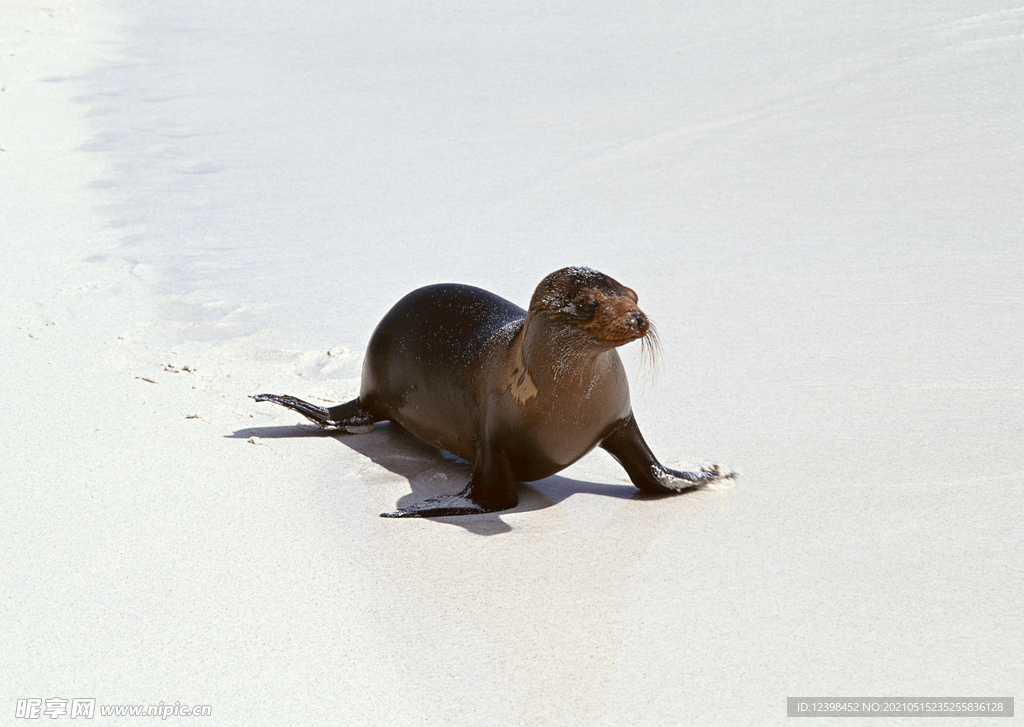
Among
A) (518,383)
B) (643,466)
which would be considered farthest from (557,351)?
(643,466)

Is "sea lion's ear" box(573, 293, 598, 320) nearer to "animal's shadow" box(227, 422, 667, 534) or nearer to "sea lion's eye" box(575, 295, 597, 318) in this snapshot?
"sea lion's eye" box(575, 295, 597, 318)

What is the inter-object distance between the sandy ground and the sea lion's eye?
63cm

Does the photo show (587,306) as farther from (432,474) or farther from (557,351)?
(432,474)

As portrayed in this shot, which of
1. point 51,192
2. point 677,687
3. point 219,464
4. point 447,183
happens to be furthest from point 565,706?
point 51,192

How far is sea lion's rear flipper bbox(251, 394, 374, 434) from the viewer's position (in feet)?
13.0

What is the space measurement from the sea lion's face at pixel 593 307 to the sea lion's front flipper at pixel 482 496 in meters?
0.50

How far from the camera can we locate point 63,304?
16.7 ft

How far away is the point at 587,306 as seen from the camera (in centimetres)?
302

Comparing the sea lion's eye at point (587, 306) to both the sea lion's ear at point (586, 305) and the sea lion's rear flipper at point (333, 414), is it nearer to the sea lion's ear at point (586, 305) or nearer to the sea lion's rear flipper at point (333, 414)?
the sea lion's ear at point (586, 305)

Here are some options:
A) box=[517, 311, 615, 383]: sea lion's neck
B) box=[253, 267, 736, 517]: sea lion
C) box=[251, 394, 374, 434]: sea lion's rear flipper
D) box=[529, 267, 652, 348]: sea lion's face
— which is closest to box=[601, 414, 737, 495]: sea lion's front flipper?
box=[253, 267, 736, 517]: sea lion

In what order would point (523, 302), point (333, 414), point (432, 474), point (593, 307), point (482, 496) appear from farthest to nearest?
point (523, 302) < point (333, 414) < point (432, 474) < point (482, 496) < point (593, 307)

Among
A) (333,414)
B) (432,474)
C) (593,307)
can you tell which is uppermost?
(593,307)

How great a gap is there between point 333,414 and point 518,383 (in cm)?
103

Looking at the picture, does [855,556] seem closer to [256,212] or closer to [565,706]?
[565,706]
